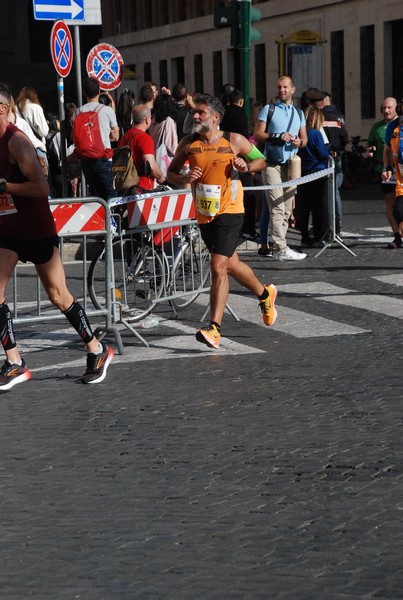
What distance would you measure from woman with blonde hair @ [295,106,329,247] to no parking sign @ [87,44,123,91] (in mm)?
8146

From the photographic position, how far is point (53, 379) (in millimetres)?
9016

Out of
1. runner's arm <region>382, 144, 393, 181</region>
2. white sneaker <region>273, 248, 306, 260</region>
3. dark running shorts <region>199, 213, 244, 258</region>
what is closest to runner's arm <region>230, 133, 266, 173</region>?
dark running shorts <region>199, 213, 244, 258</region>

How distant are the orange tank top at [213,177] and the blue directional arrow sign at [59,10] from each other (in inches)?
366

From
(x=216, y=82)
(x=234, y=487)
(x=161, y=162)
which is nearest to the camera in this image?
(x=234, y=487)

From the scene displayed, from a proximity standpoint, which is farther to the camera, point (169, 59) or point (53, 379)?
point (169, 59)

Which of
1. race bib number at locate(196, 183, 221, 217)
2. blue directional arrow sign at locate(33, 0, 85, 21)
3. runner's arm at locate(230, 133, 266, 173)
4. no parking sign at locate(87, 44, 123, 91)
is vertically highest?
blue directional arrow sign at locate(33, 0, 85, 21)

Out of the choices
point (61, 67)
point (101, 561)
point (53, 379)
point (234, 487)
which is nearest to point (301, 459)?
point (234, 487)

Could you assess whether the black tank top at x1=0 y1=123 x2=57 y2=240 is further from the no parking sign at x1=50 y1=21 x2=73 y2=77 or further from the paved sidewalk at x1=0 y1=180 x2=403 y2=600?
the no parking sign at x1=50 y1=21 x2=73 y2=77

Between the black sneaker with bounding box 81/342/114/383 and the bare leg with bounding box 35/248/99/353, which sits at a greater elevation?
the bare leg with bounding box 35/248/99/353

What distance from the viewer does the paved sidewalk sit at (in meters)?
4.86

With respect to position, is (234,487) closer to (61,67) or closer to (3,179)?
(3,179)

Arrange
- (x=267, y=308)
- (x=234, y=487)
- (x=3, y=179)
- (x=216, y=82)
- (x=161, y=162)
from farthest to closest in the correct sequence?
(x=216, y=82) < (x=161, y=162) < (x=267, y=308) < (x=3, y=179) < (x=234, y=487)

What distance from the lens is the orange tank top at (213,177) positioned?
1010 cm

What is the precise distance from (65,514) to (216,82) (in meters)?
50.0
